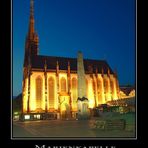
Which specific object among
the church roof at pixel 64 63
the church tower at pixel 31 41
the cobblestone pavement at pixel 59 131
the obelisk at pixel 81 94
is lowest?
the cobblestone pavement at pixel 59 131

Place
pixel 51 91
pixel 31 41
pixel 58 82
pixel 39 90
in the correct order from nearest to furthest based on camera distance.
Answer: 1. pixel 31 41
2. pixel 39 90
3. pixel 51 91
4. pixel 58 82

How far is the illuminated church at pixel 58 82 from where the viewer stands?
1616cm

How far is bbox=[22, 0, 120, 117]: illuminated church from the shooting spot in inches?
636

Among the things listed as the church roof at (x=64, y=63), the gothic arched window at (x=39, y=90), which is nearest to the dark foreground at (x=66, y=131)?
the gothic arched window at (x=39, y=90)

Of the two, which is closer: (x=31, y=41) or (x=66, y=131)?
(x=66, y=131)

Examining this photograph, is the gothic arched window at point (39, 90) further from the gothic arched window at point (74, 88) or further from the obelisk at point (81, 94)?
the obelisk at point (81, 94)

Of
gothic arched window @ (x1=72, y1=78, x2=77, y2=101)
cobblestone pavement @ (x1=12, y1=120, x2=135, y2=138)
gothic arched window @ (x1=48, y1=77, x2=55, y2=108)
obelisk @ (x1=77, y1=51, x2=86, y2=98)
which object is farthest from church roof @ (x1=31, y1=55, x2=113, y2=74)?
cobblestone pavement @ (x1=12, y1=120, x2=135, y2=138)

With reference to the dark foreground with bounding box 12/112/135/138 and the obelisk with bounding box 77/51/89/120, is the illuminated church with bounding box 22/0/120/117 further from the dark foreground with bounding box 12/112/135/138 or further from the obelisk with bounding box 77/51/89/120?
the dark foreground with bounding box 12/112/135/138

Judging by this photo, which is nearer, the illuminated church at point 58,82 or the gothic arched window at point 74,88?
the illuminated church at point 58,82

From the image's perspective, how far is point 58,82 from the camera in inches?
712

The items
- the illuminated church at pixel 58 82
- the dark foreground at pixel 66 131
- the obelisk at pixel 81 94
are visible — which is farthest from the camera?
the illuminated church at pixel 58 82

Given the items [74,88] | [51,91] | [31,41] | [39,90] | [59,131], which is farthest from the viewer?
[51,91]

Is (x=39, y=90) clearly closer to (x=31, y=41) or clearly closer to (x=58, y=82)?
(x=58, y=82)

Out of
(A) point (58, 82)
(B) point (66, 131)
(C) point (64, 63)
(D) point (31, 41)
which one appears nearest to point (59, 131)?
(B) point (66, 131)
